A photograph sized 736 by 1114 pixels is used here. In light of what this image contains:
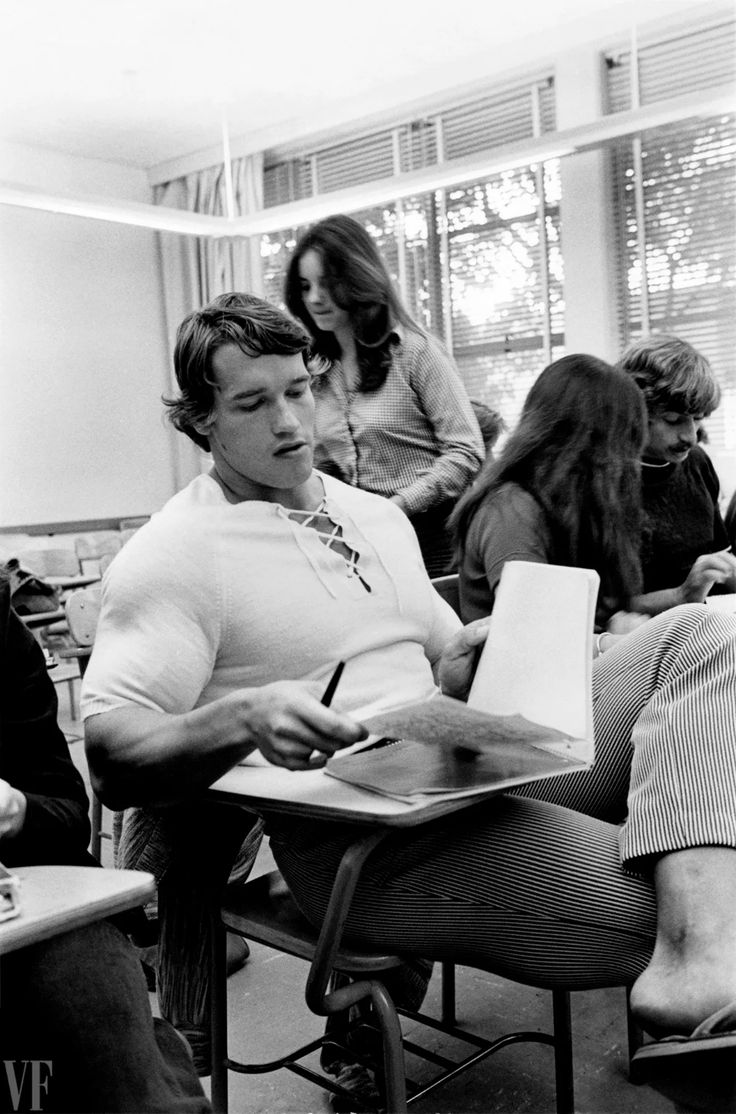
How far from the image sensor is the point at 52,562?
269 inches

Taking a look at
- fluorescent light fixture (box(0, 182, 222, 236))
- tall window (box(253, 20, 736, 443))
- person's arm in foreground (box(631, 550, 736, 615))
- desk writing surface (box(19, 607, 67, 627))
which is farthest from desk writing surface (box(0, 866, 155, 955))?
fluorescent light fixture (box(0, 182, 222, 236))

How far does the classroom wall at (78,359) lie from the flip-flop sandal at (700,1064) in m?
7.28

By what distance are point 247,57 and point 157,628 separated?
5.91 metres

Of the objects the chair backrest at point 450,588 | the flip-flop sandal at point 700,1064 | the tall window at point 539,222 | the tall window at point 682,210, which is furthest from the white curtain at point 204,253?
the flip-flop sandal at point 700,1064

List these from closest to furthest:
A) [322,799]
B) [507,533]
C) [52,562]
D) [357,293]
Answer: [322,799] → [507,533] → [357,293] → [52,562]

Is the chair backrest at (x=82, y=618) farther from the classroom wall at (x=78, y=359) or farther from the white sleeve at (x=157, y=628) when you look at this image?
the classroom wall at (x=78, y=359)

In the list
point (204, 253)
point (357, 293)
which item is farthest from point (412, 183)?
point (357, 293)

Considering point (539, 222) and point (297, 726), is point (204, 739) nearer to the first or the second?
point (297, 726)

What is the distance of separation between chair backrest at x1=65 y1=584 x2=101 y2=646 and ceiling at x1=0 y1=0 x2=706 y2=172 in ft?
12.0

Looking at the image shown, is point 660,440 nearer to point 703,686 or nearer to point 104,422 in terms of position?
point 703,686

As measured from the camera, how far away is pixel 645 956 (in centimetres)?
117

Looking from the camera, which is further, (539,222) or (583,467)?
(539,222)

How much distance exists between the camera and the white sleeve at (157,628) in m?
Result: 1.34

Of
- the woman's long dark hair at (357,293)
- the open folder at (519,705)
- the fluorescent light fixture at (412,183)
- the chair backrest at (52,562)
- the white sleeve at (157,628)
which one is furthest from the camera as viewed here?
the chair backrest at (52,562)
